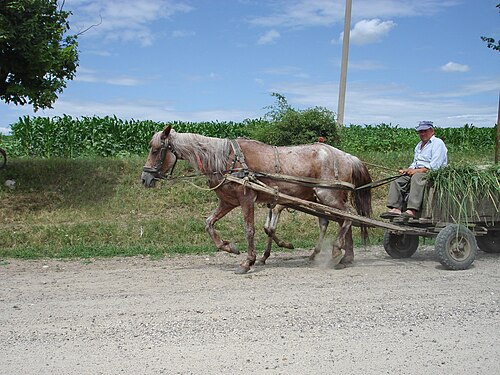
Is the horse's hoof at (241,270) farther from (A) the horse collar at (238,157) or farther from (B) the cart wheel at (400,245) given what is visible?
(B) the cart wheel at (400,245)

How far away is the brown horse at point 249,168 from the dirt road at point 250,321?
742mm

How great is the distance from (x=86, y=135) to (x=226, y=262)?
10.3m

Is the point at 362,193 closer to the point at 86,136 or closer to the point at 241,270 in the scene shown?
the point at 241,270

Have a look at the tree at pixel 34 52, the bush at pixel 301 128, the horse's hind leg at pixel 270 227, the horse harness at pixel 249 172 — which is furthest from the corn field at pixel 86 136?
the horse harness at pixel 249 172

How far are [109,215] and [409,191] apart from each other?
697cm

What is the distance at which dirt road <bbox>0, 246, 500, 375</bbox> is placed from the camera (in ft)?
13.9

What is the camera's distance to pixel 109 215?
40.7 ft

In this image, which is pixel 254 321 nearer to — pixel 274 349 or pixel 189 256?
pixel 274 349

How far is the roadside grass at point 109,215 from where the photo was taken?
10.1 meters

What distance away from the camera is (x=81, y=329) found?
196 inches

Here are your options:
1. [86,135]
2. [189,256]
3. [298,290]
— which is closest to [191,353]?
[298,290]

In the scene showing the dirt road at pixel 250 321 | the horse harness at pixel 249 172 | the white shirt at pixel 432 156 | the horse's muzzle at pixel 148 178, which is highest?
the white shirt at pixel 432 156

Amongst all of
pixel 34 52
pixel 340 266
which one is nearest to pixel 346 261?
pixel 340 266

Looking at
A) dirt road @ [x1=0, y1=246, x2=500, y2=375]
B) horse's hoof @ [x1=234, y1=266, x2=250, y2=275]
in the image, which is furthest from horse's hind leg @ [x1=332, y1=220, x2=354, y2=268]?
horse's hoof @ [x1=234, y1=266, x2=250, y2=275]
